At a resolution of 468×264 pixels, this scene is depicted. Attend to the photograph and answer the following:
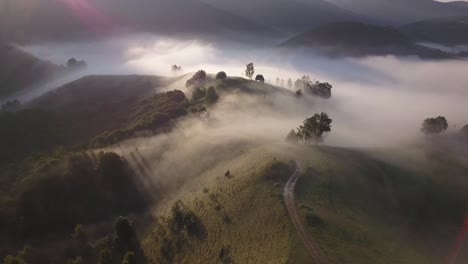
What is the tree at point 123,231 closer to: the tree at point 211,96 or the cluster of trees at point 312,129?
the cluster of trees at point 312,129

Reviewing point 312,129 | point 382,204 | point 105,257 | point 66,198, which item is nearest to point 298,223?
point 382,204

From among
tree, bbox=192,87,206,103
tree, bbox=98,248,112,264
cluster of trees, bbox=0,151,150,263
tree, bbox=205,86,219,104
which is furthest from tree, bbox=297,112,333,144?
tree, bbox=98,248,112,264

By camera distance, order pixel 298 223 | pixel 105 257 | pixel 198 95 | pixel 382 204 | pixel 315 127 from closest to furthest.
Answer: pixel 298 223, pixel 105 257, pixel 382 204, pixel 315 127, pixel 198 95

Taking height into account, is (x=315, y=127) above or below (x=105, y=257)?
above

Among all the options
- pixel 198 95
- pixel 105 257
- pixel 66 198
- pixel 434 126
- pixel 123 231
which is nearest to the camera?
pixel 105 257

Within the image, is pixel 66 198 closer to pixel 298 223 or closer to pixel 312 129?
pixel 298 223

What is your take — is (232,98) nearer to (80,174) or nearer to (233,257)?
(80,174)

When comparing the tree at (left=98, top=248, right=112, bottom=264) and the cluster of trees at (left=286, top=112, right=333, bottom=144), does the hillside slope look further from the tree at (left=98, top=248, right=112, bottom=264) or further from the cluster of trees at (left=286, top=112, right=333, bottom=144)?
the tree at (left=98, top=248, right=112, bottom=264)

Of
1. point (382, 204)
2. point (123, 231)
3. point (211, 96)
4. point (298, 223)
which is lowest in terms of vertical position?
point (382, 204)

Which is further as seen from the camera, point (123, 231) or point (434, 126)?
point (434, 126)

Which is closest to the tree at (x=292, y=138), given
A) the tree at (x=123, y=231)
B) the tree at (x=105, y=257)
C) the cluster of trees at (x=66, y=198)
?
the cluster of trees at (x=66, y=198)
